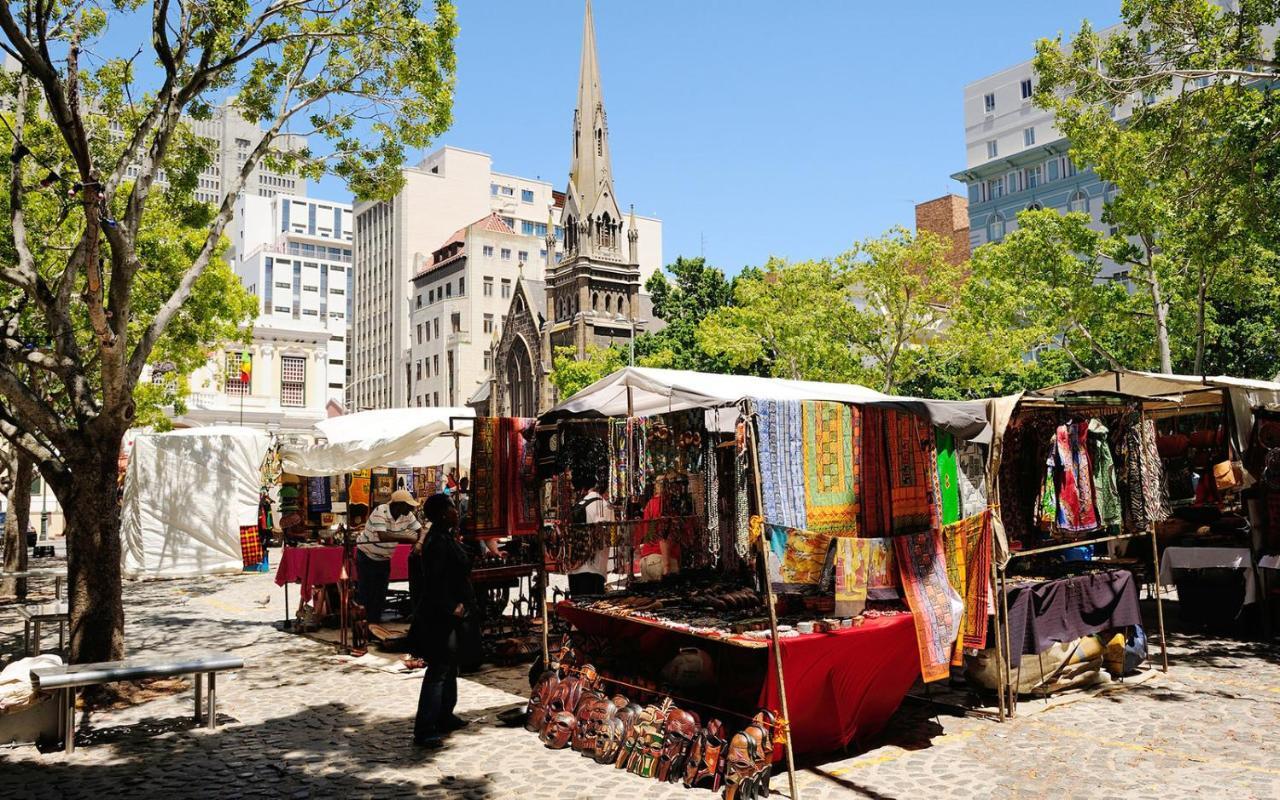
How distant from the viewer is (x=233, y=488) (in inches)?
955

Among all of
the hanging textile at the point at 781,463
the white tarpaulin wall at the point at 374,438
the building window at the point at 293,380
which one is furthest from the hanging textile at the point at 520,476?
the building window at the point at 293,380

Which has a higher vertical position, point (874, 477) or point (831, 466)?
point (831, 466)

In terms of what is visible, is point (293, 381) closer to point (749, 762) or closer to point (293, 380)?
point (293, 380)

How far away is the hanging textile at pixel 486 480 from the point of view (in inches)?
396

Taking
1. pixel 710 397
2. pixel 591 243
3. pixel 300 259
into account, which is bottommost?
pixel 710 397

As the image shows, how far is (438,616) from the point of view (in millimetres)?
7809

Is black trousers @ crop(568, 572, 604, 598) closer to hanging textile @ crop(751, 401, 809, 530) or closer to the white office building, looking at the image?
hanging textile @ crop(751, 401, 809, 530)

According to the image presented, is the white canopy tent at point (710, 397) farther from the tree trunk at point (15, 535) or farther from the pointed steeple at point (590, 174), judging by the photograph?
the pointed steeple at point (590, 174)

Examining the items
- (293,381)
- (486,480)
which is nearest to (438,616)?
(486,480)

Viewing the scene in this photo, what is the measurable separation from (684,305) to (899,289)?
24.8 meters

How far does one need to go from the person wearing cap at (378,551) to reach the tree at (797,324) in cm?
2427

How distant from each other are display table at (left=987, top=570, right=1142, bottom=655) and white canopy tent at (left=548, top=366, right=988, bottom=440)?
1669 mm

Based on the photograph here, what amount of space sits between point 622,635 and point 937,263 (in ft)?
92.5

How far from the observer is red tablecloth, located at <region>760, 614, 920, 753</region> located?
683cm
